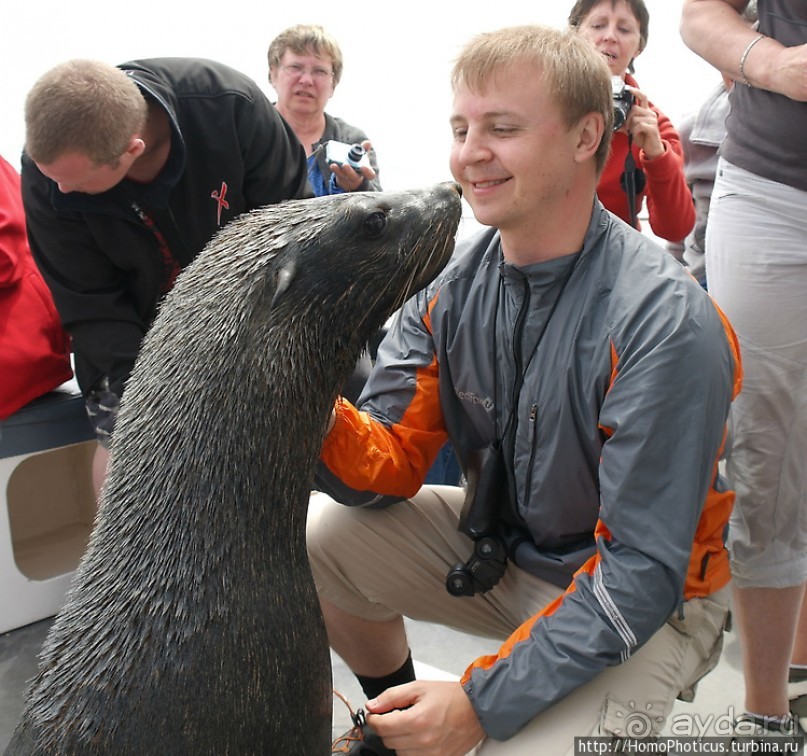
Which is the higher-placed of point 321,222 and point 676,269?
point 321,222

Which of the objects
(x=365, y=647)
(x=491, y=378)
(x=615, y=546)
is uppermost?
(x=491, y=378)

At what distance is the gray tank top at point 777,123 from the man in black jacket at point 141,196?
140cm

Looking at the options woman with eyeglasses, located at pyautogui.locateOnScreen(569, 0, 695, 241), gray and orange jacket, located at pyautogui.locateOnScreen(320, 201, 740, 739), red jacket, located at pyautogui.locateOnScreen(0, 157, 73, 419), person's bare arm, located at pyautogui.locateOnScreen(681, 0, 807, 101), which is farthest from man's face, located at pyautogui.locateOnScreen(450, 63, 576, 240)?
red jacket, located at pyautogui.locateOnScreen(0, 157, 73, 419)

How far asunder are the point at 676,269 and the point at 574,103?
360 millimetres

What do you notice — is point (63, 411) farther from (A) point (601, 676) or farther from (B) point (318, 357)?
(A) point (601, 676)

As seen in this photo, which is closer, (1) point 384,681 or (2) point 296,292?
(2) point 296,292

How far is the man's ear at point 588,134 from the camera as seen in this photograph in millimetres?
1609

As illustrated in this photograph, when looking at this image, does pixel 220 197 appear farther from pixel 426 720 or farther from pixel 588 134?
pixel 426 720

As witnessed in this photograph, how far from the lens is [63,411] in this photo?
2.75m

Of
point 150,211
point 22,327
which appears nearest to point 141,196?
point 150,211

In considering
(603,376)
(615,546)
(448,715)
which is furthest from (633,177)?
(448,715)

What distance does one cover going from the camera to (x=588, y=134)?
1620 mm

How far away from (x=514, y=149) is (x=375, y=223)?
357 mm

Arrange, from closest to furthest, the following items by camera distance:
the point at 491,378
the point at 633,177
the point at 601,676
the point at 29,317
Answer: the point at 601,676 → the point at 491,378 → the point at 633,177 → the point at 29,317
